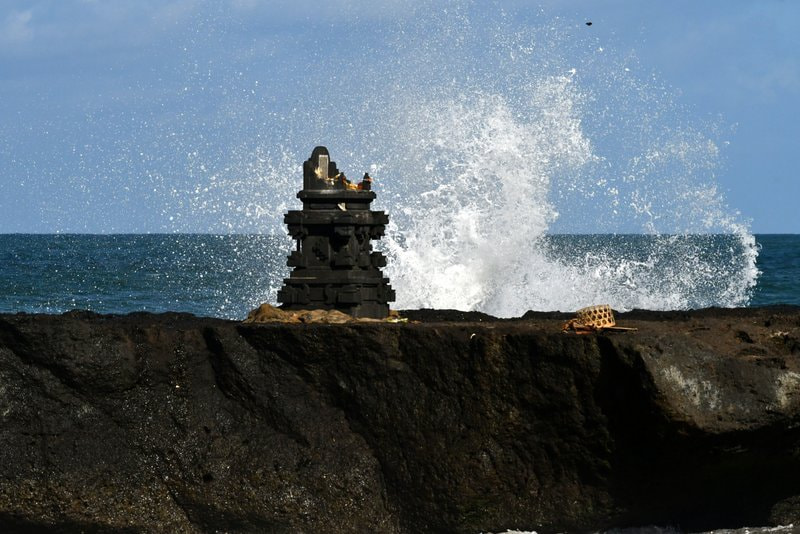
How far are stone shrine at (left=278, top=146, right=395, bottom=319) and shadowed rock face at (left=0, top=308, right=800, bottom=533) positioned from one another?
7.38 ft

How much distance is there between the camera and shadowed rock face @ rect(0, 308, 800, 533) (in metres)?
11.9

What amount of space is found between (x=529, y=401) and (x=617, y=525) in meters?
1.33

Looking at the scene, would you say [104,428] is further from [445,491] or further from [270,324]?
[445,491]

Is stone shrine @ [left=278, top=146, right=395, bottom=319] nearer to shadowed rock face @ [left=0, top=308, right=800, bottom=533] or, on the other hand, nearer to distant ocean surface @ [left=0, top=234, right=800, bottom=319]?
shadowed rock face @ [left=0, top=308, right=800, bottom=533]

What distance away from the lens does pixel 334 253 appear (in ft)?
48.6

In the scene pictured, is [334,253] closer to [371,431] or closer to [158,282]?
[371,431]

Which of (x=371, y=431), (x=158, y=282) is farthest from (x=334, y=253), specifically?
(x=158, y=282)

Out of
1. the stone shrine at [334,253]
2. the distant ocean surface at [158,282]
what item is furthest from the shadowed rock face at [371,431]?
the distant ocean surface at [158,282]

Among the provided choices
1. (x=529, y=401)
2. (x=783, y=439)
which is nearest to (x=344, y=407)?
(x=529, y=401)

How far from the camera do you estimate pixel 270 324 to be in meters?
12.6

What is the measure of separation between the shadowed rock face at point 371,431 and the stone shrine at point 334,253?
2248mm

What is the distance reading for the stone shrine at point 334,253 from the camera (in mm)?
14711

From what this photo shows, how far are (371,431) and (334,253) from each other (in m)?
2.92

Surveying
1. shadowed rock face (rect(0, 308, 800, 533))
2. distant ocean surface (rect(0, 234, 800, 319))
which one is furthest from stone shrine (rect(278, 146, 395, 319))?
distant ocean surface (rect(0, 234, 800, 319))
